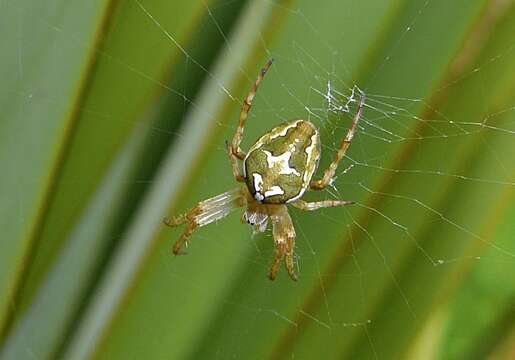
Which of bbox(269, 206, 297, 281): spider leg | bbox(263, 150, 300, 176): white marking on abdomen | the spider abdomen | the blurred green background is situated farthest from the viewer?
bbox(269, 206, 297, 281): spider leg

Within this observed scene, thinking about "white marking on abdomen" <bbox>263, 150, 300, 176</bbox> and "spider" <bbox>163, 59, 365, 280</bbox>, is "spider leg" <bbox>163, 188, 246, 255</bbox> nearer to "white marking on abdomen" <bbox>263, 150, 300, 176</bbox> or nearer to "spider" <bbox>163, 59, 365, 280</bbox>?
"spider" <bbox>163, 59, 365, 280</bbox>

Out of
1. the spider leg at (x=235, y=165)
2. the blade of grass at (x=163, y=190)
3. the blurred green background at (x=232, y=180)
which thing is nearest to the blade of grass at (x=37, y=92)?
the blurred green background at (x=232, y=180)

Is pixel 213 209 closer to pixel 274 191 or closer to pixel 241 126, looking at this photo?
pixel 274 191

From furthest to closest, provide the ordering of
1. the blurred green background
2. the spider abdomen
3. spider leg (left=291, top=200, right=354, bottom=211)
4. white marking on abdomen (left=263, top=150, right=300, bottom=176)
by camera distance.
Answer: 1. white marking on abdomen (left=263, top=150, right=300, bottom=176)
2. the spider abdomen
3. spider leg (left=291, top=200, right=354, bottom=211)
4. the blurred green background

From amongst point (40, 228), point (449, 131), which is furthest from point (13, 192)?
point (449, 131)

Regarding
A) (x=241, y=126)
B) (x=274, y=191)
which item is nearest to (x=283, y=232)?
(x=274, y=191)

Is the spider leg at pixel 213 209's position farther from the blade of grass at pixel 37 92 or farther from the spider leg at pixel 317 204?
the blade of grass at pixel 37 92

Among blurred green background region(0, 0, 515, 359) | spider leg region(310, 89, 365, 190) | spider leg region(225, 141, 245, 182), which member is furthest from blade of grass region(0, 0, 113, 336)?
spider leg region(310, 89, 365, 190)

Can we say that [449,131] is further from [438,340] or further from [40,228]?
[40,228]
